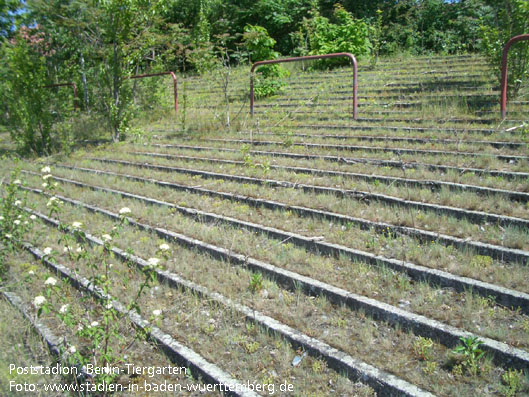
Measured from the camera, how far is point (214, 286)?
3986 millimetres

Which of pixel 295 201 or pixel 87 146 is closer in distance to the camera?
pixel 295 201

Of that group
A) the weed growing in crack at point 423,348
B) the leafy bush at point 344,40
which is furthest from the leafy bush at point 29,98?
the weed growing in crack at point 423,348

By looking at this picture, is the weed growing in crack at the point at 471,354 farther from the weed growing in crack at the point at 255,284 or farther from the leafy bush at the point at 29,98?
the leafy bush at the point at 29,98

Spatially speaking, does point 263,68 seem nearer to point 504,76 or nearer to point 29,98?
point 29,98

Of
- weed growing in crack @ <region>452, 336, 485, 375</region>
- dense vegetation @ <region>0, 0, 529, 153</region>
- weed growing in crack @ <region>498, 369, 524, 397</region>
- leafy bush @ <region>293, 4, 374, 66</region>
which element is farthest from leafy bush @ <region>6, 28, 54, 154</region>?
weed growing in crack @ <region>498, 369, 524, 397</region>

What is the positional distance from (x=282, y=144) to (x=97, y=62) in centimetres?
684

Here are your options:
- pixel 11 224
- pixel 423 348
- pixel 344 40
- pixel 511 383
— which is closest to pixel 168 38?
pixel 344 40

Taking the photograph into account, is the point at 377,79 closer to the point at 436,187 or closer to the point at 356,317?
the point at 436,187

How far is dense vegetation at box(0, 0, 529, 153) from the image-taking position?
10.6m

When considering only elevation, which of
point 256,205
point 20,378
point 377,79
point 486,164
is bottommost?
point 20,378

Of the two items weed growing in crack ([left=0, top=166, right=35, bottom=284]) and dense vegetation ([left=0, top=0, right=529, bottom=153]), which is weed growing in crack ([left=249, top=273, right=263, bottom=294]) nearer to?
weed growing in crack ([left=0, top=166, right=35, bottom=284])

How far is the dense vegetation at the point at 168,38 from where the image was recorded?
34.9 ft

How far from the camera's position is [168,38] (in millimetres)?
12156

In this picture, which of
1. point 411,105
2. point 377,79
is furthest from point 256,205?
point 377,79
